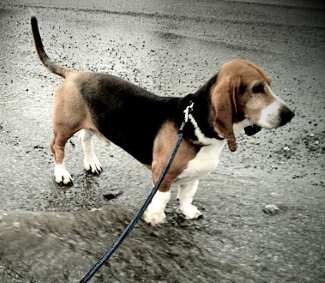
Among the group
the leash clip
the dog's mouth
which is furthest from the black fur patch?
the dog's mouth

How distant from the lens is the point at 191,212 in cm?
409

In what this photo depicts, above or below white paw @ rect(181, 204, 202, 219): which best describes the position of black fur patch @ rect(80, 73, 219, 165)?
above

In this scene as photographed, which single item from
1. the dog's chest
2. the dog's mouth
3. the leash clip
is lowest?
the dog's chest

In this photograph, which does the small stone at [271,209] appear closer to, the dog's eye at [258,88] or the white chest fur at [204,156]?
the white chest fur at [204,156]

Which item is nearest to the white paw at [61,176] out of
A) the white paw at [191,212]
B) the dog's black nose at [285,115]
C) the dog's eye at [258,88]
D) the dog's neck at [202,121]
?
the white paw at [191,212]

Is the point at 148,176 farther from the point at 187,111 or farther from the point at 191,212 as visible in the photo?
the point at 187,111

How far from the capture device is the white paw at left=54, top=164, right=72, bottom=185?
462cm

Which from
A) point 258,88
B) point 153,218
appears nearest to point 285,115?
point 258,88

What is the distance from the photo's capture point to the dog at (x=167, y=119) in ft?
10.9

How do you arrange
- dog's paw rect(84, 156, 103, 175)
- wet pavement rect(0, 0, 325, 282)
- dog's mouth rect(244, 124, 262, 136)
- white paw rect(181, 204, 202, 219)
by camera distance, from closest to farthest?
wet pavement rect(0, 0, 325, 282) < dog's mouth rect(244, 124, 262, 136) < white paw rect(181, 204, 202, 219) < dog's paw rect(84, 156, 103, 175)

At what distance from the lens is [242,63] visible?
340 centimetres

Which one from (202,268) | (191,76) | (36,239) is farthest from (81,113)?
(191,76)

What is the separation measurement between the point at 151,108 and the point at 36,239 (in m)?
1.56

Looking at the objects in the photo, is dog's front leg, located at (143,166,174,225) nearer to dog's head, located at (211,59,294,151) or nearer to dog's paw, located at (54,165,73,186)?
dog's head, located at (211,59,294,151)
